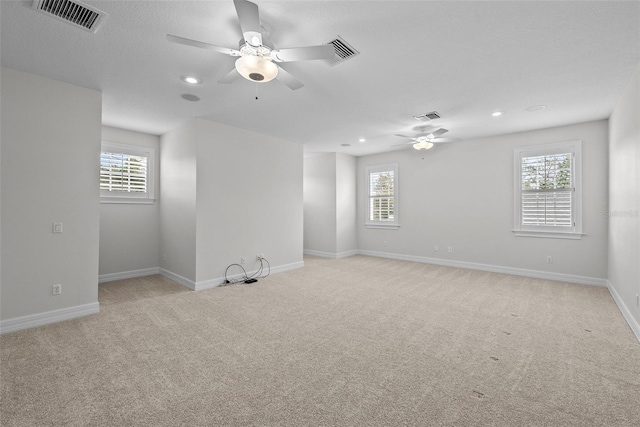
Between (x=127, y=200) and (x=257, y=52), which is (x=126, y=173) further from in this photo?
(x=257, y=52)

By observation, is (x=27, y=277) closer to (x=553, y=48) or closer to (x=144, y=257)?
(x=144, y=257)

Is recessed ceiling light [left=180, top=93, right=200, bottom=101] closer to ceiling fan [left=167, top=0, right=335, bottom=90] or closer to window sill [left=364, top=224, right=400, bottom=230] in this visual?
ceiling fan [left=167, top=0, right=335, bottom=90]

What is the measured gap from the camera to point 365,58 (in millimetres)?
2707

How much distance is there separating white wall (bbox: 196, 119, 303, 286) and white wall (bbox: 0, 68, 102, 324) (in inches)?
54.2

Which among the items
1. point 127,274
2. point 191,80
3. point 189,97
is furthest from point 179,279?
point 191,80

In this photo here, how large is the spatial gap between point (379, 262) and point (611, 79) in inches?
188

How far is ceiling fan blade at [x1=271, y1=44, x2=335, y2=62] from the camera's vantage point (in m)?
1.98

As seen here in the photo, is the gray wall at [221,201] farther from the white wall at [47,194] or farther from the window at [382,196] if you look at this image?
the window at [382,196]

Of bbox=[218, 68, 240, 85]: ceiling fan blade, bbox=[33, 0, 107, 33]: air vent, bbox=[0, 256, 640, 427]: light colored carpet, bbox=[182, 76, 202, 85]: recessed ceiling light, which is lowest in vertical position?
bbox=[0, 256, 640, 427]: light colored carpet

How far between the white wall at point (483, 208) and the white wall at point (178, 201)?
4578 millimetres

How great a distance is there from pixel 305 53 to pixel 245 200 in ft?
11.2

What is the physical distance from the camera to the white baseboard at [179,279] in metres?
4.47

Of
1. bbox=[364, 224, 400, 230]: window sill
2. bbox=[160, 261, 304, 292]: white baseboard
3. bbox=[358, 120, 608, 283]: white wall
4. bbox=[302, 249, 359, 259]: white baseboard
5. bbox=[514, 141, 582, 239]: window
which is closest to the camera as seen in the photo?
bbox=[160, 261, 304, 292]: white baseboard

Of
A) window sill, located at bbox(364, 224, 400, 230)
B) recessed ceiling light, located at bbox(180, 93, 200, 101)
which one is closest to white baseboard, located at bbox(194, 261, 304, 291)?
window sill, located at bbox(364, 224, 400, 230)
